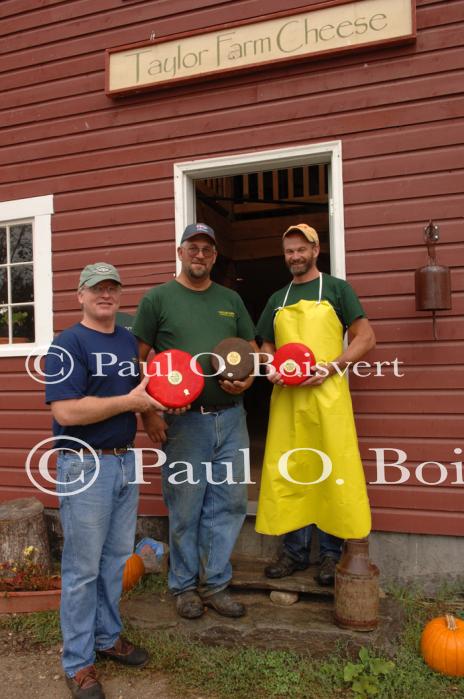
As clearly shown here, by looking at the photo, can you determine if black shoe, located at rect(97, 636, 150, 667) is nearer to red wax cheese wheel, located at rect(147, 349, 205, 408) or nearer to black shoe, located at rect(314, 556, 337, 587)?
black shoe, located at rect(314, 556, 337, 587)

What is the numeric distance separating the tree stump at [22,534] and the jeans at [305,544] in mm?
1796

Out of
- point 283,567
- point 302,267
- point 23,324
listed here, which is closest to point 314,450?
point 283,567

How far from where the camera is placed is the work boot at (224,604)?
2.99m

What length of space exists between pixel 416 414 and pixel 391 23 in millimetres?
2543

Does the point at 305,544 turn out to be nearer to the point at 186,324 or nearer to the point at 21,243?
the point at 186,324

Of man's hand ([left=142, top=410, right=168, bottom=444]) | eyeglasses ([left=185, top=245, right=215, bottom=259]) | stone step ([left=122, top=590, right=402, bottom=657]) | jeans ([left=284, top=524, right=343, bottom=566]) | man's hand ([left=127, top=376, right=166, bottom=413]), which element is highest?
eyeglasses ([left=185, top=245, right=215, bottom=259])

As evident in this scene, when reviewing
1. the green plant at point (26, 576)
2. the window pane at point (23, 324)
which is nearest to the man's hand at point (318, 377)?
the green plant at point (26, 576)

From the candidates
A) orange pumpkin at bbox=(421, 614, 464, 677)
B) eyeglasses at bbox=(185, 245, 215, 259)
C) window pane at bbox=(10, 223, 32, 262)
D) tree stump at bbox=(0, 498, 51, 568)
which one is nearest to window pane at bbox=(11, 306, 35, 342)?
window pane at bbox=(10, 223, 32, 262)

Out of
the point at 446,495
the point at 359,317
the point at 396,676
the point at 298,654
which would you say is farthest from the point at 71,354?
the point at 446,495

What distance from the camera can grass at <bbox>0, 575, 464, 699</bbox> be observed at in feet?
8.46

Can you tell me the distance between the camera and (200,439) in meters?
3.01

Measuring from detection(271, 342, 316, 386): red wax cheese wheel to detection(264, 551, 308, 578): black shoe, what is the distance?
115cm

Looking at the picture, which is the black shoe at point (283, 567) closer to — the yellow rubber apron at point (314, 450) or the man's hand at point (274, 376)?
the yellow rubber apron at point (314, 450)

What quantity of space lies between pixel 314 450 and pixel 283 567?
80cm
